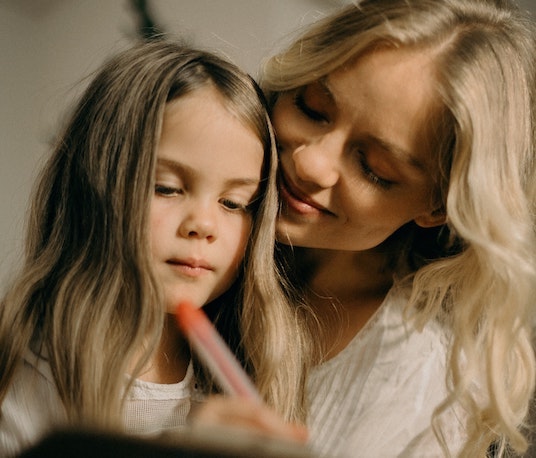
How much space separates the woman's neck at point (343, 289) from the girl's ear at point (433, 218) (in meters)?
0.10

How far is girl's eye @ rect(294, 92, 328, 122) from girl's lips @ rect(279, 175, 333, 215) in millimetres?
68

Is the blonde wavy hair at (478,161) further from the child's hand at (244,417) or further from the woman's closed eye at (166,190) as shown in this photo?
the child's hand at (244,417)

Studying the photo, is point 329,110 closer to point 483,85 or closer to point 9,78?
point 483,85

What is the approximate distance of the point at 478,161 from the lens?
2.25 feet

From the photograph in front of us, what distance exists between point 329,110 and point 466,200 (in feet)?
0.53

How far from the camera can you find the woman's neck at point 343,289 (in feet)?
2.69

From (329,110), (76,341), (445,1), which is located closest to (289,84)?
(329,110)

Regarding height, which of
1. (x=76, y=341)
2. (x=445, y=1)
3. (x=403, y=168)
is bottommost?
(x=76, y=341)

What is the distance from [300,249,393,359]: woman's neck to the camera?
819mm

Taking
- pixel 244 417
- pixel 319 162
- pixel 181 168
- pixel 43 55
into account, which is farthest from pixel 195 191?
pixel 43 55

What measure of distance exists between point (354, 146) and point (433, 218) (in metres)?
0.16

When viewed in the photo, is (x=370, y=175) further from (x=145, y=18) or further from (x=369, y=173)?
(x=145, y=18)

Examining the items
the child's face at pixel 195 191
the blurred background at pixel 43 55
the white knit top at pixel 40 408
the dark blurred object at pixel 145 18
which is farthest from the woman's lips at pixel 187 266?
the dark blurred object at pixel 145 18

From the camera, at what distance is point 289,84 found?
721 millimetres
